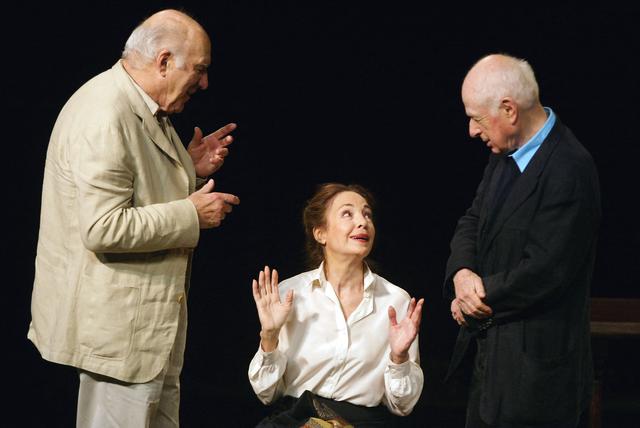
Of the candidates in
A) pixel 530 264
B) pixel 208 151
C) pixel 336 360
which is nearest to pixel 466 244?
pixel 530 264

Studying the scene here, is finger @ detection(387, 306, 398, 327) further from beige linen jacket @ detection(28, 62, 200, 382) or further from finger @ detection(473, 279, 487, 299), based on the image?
beige linen jacket @ detection(28, 62, 200, 382)

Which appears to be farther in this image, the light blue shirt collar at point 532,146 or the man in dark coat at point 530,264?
the light blue shirt collar at point 532,146

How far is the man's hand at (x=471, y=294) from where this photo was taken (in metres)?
2.95

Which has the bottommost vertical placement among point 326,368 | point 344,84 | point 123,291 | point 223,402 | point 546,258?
point 223,402

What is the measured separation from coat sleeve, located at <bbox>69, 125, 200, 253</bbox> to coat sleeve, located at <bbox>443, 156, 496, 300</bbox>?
0.89 meters

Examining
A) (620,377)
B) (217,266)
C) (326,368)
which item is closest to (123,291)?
(326,368)

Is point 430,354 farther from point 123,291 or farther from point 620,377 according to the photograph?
point 123,291

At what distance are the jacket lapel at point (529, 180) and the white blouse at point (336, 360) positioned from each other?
2.04ft

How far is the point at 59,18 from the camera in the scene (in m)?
4.77

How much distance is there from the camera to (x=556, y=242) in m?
2.84

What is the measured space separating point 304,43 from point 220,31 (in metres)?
0.42

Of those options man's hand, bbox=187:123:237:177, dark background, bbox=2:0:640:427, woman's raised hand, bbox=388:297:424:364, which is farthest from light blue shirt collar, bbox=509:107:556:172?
dark background, bbox=2:0:640:427

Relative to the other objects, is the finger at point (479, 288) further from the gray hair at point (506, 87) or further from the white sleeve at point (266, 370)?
the white sleeve at point (266, 370)

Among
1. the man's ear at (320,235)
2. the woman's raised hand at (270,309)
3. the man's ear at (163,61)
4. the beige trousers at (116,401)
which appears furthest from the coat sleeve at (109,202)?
the man's ear at (320,235)
